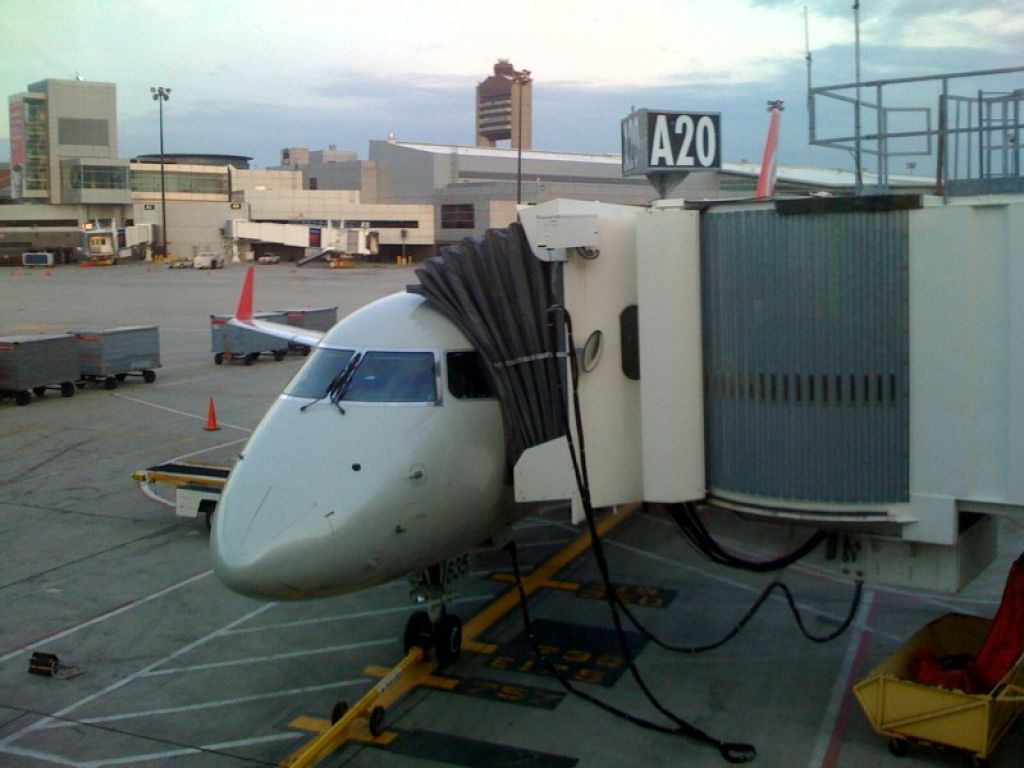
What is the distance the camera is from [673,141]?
20844mm

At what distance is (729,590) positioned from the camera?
1669cm

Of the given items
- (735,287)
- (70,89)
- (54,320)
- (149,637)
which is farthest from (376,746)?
(70,89)

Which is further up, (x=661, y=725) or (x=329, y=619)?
(x=329, y=619)

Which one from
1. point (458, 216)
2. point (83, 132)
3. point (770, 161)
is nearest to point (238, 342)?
point (770, 161)

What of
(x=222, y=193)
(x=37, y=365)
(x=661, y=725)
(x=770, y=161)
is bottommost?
(x=661, y=725)

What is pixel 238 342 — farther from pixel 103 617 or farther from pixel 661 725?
pixel 661 725

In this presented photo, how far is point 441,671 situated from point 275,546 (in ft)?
13.3

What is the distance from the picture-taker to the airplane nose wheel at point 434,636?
13477 mm

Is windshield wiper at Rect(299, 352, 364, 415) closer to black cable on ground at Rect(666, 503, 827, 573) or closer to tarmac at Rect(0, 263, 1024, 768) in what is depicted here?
tarmac at Rect(0, 263, 1024, 768)

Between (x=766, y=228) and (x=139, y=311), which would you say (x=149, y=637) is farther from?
(x=139, y=311)

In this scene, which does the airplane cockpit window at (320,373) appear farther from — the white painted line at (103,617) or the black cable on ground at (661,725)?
the white painted line at (103,617)

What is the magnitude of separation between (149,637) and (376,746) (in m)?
5.19

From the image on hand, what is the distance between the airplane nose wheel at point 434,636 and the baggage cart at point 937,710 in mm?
5120

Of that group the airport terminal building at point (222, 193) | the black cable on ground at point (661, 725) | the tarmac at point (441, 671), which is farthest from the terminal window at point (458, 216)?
the black cable on ground at point (661, 725)
